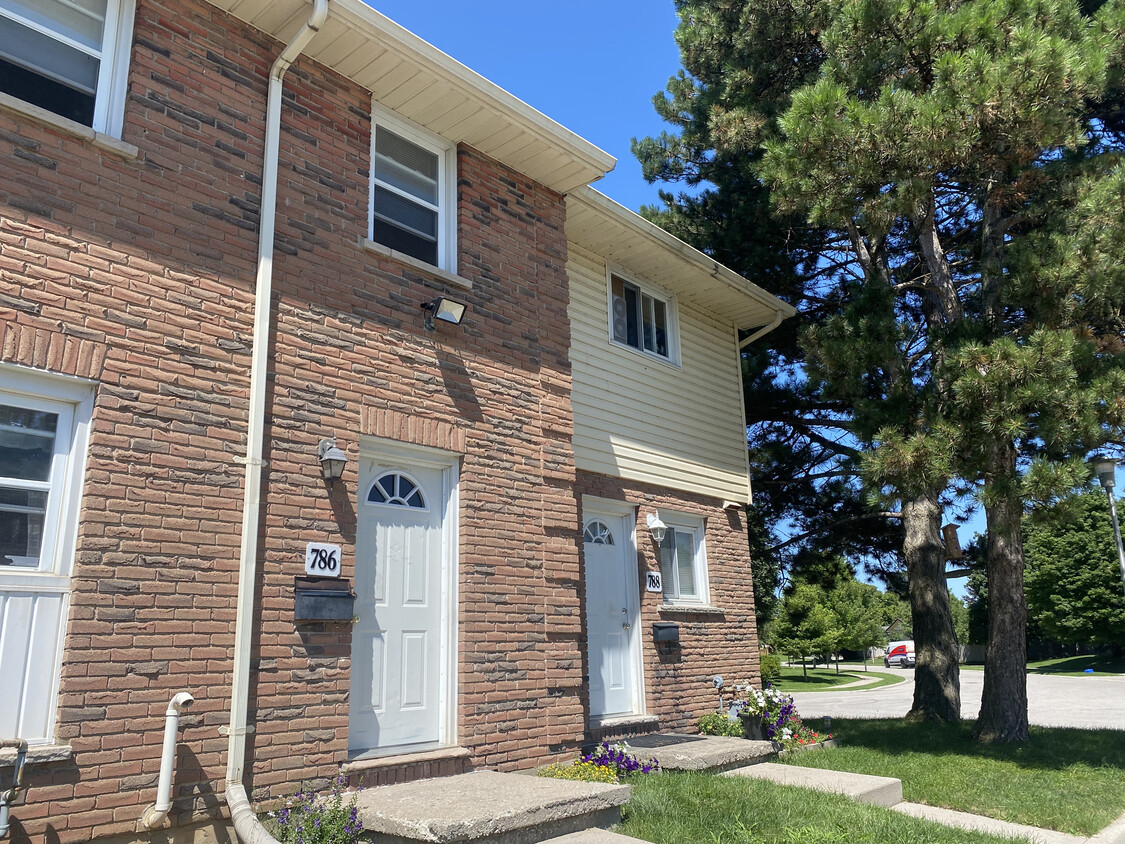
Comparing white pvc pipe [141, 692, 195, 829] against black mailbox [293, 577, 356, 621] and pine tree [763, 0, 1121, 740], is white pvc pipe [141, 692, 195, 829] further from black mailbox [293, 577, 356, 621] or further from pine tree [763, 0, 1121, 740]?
pine tree [763, 0, 1121, 740]

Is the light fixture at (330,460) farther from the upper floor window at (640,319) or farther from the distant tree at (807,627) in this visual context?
the distant tree at (807,627)

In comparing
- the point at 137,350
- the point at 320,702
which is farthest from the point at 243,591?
the point at 137,350

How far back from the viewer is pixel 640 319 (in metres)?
10.5

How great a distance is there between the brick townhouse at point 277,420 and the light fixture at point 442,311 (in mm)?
25

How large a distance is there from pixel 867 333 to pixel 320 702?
6587 millimetres

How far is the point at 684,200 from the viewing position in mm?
14703

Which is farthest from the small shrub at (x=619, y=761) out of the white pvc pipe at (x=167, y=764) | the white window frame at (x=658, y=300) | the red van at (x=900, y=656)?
the red van at (x=900, y=656)

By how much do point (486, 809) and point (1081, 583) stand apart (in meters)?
44.3

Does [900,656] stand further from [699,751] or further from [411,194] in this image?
[411,194]

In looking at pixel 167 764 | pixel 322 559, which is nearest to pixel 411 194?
pixel 322 559

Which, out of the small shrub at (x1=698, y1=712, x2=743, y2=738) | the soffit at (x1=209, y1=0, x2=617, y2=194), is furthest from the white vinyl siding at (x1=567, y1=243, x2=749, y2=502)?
the small shrub at (x1=698, y1=712, x2=743, y2=738)

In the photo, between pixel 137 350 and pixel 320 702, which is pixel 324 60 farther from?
pixel 320 702

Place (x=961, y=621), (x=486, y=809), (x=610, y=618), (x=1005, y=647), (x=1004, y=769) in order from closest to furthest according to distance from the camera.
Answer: (x=486, y=809) → (x=1004, y=769) → (x=610, y=618) → (x=1005, y=647) → (x=961, y=621)

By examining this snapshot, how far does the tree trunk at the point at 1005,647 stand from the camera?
9562 millimetres
